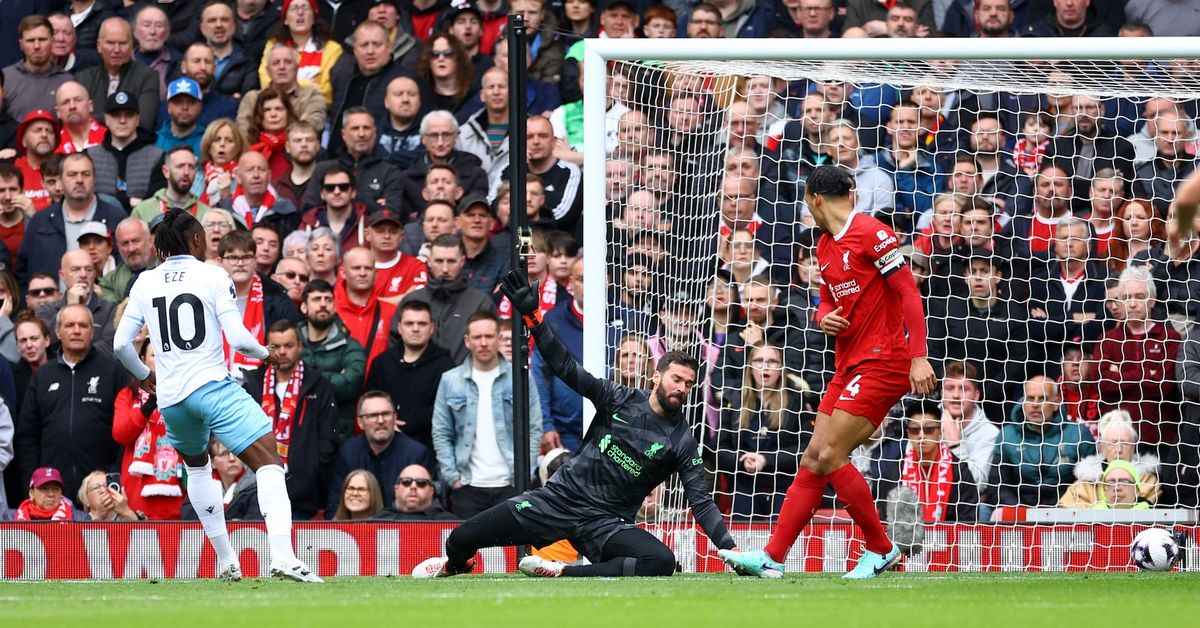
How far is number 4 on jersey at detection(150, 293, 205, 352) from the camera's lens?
28.5 ft

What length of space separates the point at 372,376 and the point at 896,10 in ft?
16.6

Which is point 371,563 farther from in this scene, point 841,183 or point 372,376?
point 841,183

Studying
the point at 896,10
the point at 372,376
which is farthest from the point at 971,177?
the point at 372,376

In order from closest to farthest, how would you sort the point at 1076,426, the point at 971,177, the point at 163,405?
the point at 163,405, the point at 1076,426, the point at 971,177

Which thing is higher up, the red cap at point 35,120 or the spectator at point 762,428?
the red cap at point 35,120

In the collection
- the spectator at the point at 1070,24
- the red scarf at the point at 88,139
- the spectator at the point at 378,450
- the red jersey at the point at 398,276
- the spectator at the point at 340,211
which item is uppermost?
the spectator at the point at 1070,24

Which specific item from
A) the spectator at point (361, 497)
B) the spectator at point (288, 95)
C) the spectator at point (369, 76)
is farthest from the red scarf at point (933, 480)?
the spectator at point (288, 95)

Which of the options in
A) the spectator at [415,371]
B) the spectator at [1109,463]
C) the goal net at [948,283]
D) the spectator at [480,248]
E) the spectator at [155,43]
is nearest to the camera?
the goal net at [948,283]

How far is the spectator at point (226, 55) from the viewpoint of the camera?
14859mm

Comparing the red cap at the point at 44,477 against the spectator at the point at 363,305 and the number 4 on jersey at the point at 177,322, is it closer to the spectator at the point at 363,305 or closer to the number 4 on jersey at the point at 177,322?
the spectator at the point at 363,305

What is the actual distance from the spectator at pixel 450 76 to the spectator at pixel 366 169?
2.05 feet

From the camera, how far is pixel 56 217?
13773mm

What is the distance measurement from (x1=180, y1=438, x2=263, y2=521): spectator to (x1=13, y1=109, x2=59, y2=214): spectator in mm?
3388

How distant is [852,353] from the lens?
29.1ft
